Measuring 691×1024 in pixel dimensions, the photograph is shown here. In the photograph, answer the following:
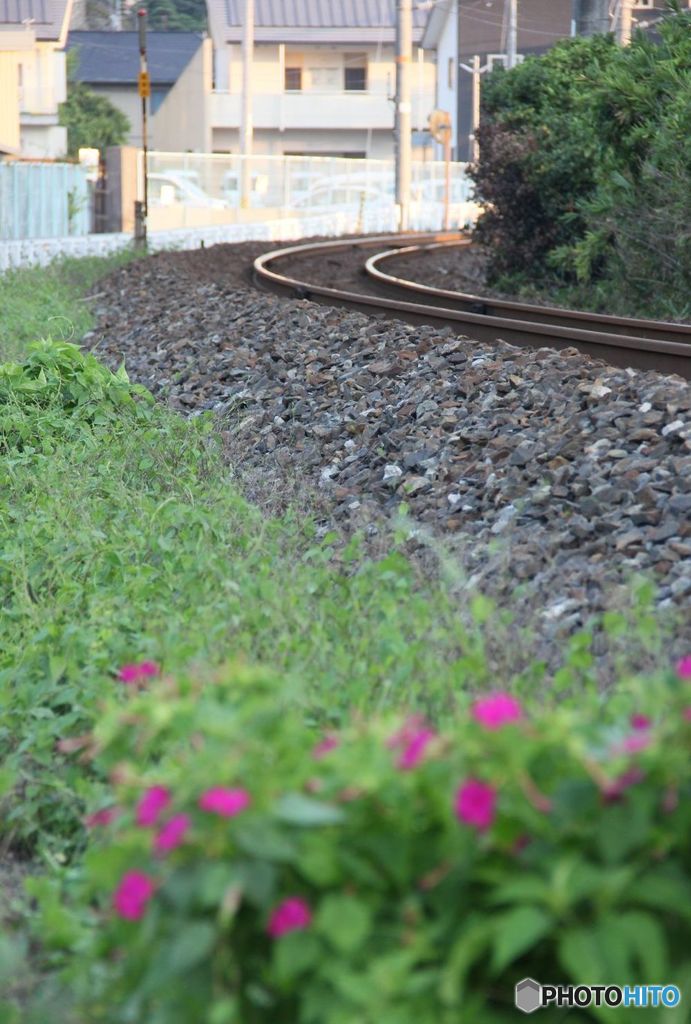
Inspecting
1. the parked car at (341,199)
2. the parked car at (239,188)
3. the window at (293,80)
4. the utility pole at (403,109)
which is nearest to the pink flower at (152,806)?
the utility pole at (403,109)

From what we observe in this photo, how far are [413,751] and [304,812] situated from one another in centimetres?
22

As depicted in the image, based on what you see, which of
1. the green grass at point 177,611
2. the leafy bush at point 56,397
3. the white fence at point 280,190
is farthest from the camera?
the white fence at point 280,190

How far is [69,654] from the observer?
516 centimetres

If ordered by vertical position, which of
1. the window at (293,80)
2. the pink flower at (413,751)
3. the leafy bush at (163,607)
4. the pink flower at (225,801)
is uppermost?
the window at (293,80)

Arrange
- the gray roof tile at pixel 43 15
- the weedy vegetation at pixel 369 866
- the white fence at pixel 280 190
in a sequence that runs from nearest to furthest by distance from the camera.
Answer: the weedy vegetation at pixel 369 866 → the white fence at pixel 280 190 → the gray roof tile at pixel 43 15

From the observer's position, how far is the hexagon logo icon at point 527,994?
2.45 metres

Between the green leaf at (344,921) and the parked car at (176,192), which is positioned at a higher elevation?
the parked car at (176,192)

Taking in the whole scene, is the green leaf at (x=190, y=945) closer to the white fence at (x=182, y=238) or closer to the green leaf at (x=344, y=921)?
the green leaf at (x=344, y=921)

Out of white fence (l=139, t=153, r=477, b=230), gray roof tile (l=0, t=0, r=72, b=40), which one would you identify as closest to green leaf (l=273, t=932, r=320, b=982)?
white fence (l=139, t=153, r=477, b=230)

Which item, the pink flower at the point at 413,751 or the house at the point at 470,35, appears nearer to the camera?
the pink flower at the point at 413,751

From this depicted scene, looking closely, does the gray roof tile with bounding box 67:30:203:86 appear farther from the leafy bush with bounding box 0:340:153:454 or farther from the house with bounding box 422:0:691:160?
the leafy bush with bounding box 0:340:153:454

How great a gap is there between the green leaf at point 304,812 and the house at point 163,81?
65.7 meters

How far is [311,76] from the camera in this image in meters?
66.4

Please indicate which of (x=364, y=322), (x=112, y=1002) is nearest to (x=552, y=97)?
(x=364, y=322)
